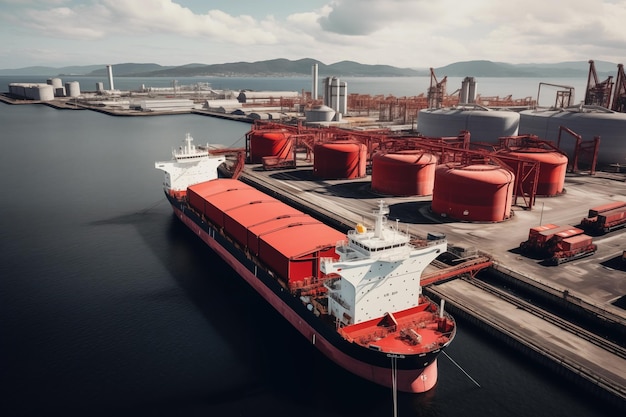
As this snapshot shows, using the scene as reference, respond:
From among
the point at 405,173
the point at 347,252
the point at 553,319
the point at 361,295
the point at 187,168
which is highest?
the point at 347,252

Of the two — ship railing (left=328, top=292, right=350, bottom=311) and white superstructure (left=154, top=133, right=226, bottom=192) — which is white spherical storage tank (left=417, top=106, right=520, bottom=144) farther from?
ship railing (left=328, top=292, right=350, bottom=311)

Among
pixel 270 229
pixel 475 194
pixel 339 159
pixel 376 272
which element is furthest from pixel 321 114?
pixel 376 272

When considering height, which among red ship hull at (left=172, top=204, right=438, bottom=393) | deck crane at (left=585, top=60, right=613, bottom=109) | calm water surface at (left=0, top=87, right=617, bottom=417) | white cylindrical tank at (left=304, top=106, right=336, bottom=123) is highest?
deck crane at (left=585, top=60, right=613, bottom=109)

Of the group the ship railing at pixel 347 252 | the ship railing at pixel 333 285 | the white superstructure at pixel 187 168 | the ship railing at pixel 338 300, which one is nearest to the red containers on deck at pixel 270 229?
the ship railing at pixel 333 285

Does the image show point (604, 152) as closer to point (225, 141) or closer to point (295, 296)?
point (295, 296)

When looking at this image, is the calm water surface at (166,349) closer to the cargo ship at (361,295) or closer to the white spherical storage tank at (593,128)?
the cargo ship at (361,295)

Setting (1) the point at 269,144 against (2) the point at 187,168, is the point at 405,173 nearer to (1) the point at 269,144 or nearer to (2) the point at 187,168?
(2) the point at 187,168

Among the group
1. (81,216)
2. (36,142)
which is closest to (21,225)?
(81,216)

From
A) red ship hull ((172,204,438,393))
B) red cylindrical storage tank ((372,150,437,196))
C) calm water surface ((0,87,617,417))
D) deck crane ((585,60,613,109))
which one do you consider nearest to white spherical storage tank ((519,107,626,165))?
deck crane ((585,60,613,109))
